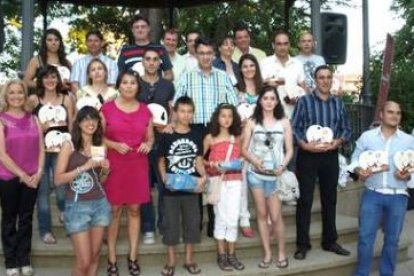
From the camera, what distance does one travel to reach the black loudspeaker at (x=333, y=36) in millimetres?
7809

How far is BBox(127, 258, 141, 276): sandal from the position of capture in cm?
512

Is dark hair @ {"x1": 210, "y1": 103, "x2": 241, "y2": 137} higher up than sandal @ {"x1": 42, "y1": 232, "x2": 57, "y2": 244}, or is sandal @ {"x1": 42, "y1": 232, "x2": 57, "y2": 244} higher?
dark hair @ {"x1": 210, "y1": 103, "x2": 241, "y2": 137}

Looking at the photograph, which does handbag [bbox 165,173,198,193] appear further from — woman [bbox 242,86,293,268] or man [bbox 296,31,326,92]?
man [bbox 296,31,326,92]

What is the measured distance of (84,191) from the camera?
4.56 meters

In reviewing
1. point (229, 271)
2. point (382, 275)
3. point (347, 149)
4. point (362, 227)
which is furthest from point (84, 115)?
point (347, 149)

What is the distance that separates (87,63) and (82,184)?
6.34 feet

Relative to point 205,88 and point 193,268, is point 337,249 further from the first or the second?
point 205,88

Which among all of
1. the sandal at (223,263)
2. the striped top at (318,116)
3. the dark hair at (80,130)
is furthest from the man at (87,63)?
the sandal at (223,263)

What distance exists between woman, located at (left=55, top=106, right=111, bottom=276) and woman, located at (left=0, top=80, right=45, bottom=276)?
491 millimetres

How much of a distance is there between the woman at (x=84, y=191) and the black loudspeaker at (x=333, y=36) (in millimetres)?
4119

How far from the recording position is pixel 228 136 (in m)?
5.21

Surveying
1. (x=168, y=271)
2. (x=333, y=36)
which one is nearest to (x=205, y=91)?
(x=168, y=271)

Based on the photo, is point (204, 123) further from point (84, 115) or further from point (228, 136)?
point (84, 115)

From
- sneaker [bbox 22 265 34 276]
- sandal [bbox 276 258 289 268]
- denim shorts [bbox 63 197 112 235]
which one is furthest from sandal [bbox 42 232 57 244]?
sandal [bbox 276 258 289 268]
